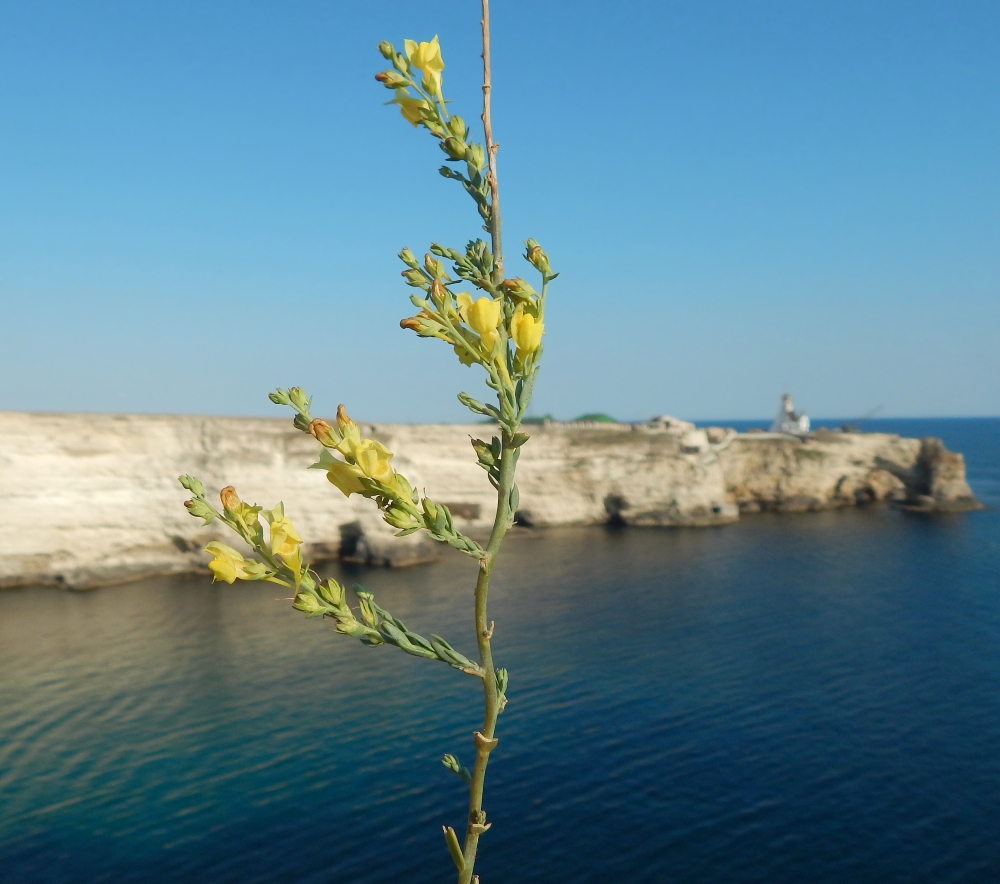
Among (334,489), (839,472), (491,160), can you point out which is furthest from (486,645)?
(839,472)

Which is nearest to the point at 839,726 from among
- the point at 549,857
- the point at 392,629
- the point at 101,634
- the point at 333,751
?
the point at 549,857

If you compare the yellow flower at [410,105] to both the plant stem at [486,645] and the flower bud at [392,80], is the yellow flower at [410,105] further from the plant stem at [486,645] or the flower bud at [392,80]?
the plant stem at [486,645]

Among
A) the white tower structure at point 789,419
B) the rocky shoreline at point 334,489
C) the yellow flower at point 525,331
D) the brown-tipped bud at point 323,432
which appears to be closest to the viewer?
the brown-tipped bud at point 323,432

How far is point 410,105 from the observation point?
2.39 metres

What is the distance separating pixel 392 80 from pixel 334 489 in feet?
107

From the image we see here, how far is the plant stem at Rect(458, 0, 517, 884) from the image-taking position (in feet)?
7.05

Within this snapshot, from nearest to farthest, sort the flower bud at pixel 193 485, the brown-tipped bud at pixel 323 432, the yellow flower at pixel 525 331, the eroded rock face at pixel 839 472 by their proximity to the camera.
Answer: the brown-tipped bud at pixel 323 432 → the yellow flower at pixel 525 331 → the flower bud at pixel 193 485 → the eroded rock face at pixel 839 472

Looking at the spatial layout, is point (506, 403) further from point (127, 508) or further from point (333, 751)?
point (127, 508)

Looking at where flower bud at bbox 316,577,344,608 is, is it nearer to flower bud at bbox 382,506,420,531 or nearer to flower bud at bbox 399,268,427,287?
flower bud at bbox 382,506,420,531

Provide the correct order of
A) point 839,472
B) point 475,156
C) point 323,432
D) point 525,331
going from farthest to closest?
point 839,472 → point 475,156 → point 525,331 → point 323,432

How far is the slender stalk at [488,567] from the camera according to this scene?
7.05ft

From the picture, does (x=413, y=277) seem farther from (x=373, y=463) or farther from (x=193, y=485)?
(x=193, y=485)

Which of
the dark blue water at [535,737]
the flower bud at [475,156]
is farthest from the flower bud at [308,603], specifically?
the dark blue water at [535,737]

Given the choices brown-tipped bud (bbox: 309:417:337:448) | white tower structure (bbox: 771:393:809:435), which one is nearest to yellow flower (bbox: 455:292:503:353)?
brown-tipped bud (bbox: 309:417:337:448)
